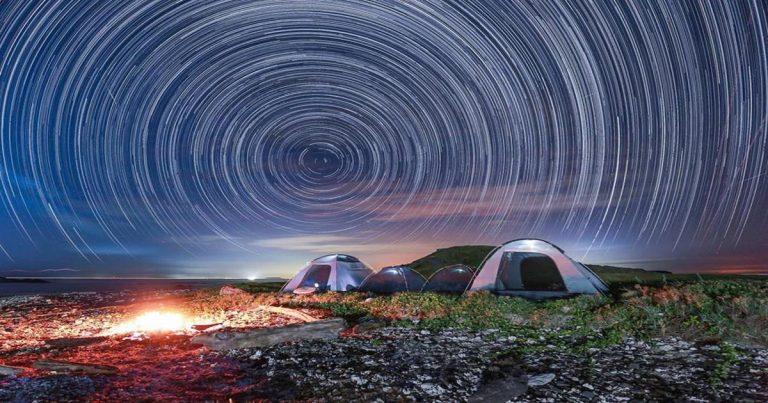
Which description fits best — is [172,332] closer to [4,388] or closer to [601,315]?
[4,388]

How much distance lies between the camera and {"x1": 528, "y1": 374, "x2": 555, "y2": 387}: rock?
7.52 metres

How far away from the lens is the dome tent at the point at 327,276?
2436 centimetres

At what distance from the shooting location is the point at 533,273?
19.8 metres

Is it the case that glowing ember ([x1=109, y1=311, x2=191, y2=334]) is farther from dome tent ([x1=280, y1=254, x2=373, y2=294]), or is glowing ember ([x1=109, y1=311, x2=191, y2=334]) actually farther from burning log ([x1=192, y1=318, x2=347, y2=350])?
dome tent ([x1=280, y1=254, x2=373, y2=294])

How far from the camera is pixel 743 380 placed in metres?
7.14

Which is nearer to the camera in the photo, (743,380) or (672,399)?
(672,399)

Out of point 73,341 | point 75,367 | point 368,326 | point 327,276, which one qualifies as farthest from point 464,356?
point 327,276

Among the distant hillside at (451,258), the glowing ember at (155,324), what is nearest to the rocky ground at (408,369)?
the glowing ember at (155,324)

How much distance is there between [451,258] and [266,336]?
64485 millimetres

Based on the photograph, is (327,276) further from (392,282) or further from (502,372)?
(502,372)

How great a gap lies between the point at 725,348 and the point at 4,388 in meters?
13.5

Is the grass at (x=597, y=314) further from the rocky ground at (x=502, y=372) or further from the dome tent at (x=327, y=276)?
the dome tent at (x=327, y=276)

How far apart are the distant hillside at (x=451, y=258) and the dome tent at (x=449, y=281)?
1582 inches

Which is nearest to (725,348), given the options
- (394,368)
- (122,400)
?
(394,368)
